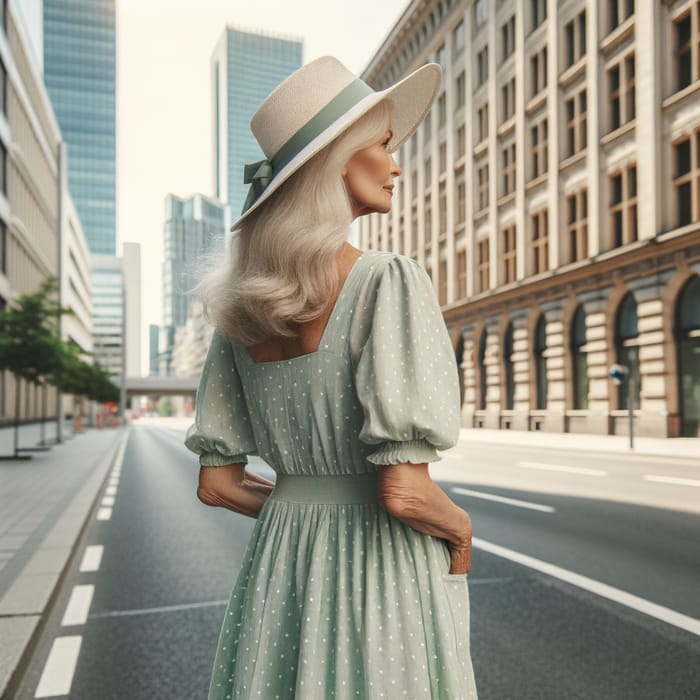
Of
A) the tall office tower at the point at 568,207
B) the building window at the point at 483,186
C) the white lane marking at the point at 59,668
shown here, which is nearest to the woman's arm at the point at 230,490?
the white lane marking at the point at 59,668

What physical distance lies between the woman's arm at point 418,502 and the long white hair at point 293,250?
1.18ft

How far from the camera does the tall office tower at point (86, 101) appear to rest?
13300 cm

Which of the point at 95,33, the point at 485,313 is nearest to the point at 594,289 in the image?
the point at 485,313

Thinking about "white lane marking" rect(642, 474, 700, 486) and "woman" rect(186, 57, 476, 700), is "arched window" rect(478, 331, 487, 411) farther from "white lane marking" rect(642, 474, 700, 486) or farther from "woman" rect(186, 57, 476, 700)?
"woman" rect(186, 57, 476, 700)

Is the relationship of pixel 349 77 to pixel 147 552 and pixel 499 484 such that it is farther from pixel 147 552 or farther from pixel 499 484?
pixel 499 484

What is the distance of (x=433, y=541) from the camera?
1.53 m

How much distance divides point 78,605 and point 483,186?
111 ft

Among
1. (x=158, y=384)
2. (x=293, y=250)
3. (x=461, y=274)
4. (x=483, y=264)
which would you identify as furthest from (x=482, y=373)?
(x=158, y=384)

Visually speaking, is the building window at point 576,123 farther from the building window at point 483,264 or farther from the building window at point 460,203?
the building window at point 460,203

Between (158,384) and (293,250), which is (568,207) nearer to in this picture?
(293,250)

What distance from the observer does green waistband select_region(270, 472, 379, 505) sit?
1568mm

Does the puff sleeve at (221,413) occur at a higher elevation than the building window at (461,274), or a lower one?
lower

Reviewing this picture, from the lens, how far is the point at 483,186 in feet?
120

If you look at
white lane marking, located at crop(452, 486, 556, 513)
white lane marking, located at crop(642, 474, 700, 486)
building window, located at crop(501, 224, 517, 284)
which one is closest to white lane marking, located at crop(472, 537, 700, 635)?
white lane marking, located at crop(452, 486, 556, 513)
